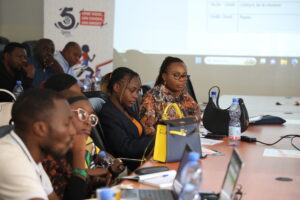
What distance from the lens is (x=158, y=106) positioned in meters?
4.27

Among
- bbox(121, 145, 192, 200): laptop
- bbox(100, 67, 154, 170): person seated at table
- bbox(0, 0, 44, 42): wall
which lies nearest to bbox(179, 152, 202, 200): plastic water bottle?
bbox(121, 145, 192, 200): laptop

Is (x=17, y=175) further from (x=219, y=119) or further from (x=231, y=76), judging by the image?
(x=231, y=76)

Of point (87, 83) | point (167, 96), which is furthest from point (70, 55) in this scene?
point (167, 96)

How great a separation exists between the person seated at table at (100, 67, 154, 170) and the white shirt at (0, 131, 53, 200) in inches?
57.6

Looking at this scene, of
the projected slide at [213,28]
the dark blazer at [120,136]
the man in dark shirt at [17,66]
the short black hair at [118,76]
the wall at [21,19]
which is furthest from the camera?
the wall at [21,19]

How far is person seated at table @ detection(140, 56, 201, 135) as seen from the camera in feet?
13.7

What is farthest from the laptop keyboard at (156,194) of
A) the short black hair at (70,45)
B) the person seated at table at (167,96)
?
the short black hair at (70,45)

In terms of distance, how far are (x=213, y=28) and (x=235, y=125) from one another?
4.33 metres

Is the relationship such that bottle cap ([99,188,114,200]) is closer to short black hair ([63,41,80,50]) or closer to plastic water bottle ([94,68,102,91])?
plastic water bottle ([94,68,102,91])

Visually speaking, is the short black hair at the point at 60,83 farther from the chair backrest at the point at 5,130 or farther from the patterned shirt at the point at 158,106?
the patterned shirt at the point at 158,106

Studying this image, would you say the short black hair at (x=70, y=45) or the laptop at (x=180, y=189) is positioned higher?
the short black hair at (x=70, y=45)

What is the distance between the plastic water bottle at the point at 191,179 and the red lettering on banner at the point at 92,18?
6492mm

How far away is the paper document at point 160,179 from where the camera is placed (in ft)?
7.73

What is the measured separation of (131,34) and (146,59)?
474 millimetres
